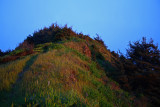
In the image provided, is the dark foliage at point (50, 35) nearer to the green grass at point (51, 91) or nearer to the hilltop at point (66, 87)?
the hilltop at point (66, 87)

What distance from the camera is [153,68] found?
7.00 m

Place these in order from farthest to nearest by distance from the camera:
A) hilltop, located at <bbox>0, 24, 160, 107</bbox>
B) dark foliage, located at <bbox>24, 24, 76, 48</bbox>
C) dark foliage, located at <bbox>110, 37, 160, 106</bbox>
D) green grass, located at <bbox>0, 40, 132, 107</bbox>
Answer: dark foliage, located at <bbox>24, 24, 76, 48</bbox>, dark foliage, located at <bbox>110, 37, 160, 106</bbox>, hilltop, located at <bbox>0, 24, 160, 107</bbox>, green grass, located at <bbox>0, 40, 132, 107</bbox>

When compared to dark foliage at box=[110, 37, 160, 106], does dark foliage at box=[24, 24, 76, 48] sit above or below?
above

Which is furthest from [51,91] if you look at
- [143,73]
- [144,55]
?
[144,55]

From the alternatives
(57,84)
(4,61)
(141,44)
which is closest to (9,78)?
(57,84)

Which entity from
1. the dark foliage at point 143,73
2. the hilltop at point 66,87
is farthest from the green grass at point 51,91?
the dark foliage at point 143,73

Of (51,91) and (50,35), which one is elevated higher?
(50,35)

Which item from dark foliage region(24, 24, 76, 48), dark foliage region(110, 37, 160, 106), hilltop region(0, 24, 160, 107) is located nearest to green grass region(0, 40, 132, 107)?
hilltop region(0, 24, 160, 107)

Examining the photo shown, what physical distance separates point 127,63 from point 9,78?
7.51 m

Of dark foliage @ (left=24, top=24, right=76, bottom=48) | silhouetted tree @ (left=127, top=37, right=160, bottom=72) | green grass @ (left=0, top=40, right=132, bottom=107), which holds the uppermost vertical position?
dark foliage @ (left=24, top=24, right=76, bottom=48)

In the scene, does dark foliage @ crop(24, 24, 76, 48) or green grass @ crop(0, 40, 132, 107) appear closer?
green grass @ crop(0, 40, 132, 107)

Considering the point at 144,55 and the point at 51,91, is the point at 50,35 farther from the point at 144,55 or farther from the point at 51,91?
the point at 51,91

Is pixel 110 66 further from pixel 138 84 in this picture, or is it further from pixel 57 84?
pixel 57 84

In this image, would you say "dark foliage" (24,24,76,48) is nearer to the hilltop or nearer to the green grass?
the hilltop
